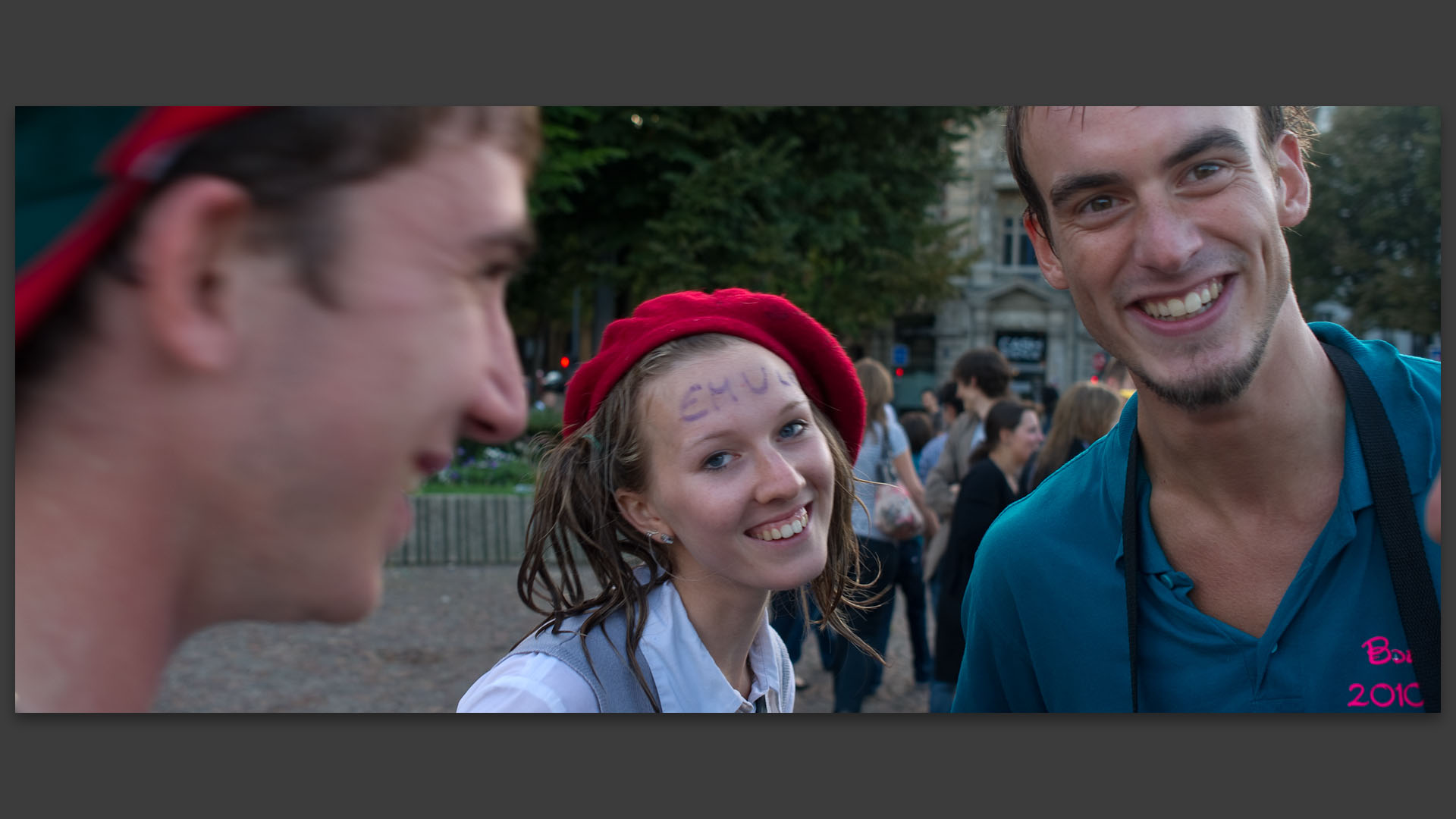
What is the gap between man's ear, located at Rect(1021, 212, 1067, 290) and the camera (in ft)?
6.23

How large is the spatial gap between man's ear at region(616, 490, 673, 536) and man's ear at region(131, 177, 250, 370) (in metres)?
1.13

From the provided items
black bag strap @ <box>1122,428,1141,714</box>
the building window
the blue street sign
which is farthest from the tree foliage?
the blue street sign

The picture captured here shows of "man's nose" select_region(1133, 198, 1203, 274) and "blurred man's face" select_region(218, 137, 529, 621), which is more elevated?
"man's nose" select_region(1133, 198, 1203, 274)

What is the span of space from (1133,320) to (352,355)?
54.2 inches

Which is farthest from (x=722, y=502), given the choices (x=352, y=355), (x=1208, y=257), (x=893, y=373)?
(x=893, y=373)

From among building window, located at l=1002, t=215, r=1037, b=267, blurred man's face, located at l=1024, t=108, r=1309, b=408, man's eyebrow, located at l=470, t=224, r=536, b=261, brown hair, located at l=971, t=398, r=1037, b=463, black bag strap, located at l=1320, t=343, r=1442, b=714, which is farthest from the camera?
building window, located at l=1002, t=215, r=1037, b=267

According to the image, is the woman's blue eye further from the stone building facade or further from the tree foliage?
the stone building facade

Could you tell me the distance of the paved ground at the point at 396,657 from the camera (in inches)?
133

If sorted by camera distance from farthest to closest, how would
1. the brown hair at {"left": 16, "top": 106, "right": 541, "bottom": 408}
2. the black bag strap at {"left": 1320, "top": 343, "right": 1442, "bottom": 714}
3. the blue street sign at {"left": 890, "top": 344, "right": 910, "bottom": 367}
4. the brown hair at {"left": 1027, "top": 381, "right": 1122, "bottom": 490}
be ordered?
the blue street sign at {"left": 890, "top": 344, "right": 910, "bottom": 367}, the brown hair at {"left": 1027, "top": 381, "right": 1122, "bottom": 490}, the black bag strap at {"left": 1320, "top": 343, "right": 1442, "bottom": 714}, the brown hair at {"left": 16, "top": 106, "right": 541, "bottom": 408}

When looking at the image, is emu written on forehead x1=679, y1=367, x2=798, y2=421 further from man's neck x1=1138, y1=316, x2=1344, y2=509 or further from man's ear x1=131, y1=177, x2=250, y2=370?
man's ear x1=131, y1=177, x2=250, y2=370

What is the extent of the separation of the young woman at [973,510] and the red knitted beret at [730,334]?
6.28 feet

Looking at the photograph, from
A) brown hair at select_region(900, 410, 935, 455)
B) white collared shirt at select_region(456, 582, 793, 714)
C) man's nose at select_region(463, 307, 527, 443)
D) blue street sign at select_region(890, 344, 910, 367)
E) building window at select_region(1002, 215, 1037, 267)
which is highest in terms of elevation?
building window at select_region(1002, 215, 1037, 267)

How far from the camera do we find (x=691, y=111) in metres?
3.69

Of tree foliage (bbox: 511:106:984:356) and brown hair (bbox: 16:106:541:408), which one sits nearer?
brown hair (bbox: 16:106:541:408)
